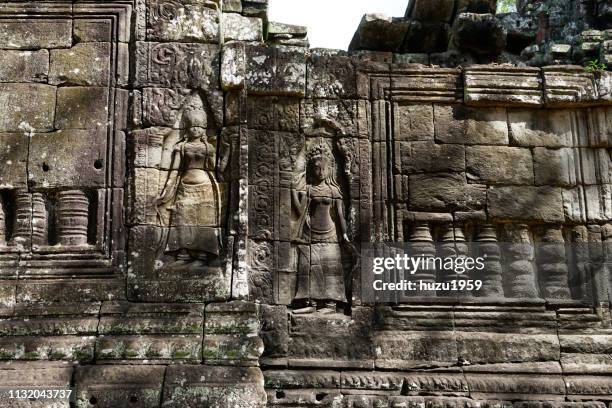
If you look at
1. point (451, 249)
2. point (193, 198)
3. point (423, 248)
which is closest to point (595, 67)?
point (451, 249)

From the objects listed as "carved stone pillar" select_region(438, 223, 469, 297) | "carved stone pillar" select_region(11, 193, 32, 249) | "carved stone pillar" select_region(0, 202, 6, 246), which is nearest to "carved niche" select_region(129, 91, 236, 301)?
"carved stone pillar" select_region(11, 193, 32, 249)

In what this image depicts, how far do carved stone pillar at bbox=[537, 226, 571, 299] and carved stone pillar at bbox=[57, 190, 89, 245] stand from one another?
4.68 m

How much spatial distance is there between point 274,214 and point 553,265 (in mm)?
3004

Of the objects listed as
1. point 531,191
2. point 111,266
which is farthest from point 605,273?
point 111,266

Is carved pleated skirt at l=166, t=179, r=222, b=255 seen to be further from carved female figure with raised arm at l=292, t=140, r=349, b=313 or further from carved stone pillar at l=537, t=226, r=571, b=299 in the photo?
carved stone pillar at l=537, t=226, r=571, b=299

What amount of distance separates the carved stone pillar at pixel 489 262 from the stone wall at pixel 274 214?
2 centimetres

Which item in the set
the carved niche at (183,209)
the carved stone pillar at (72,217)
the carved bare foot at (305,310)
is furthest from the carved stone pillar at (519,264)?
the carved stone pillar at (72,217)

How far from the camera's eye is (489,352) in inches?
285

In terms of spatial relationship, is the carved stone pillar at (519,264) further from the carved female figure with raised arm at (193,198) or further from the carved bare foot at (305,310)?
the carved female figure with raised arm at (193,198)

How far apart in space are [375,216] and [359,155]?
0.67 meters

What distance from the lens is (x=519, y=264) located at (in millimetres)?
7652

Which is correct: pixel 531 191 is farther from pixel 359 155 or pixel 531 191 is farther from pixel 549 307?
pixel 359 155

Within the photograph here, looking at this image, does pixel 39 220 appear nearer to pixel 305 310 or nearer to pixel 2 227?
pixel 2 227

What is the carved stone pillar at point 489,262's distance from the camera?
7.58 meters
